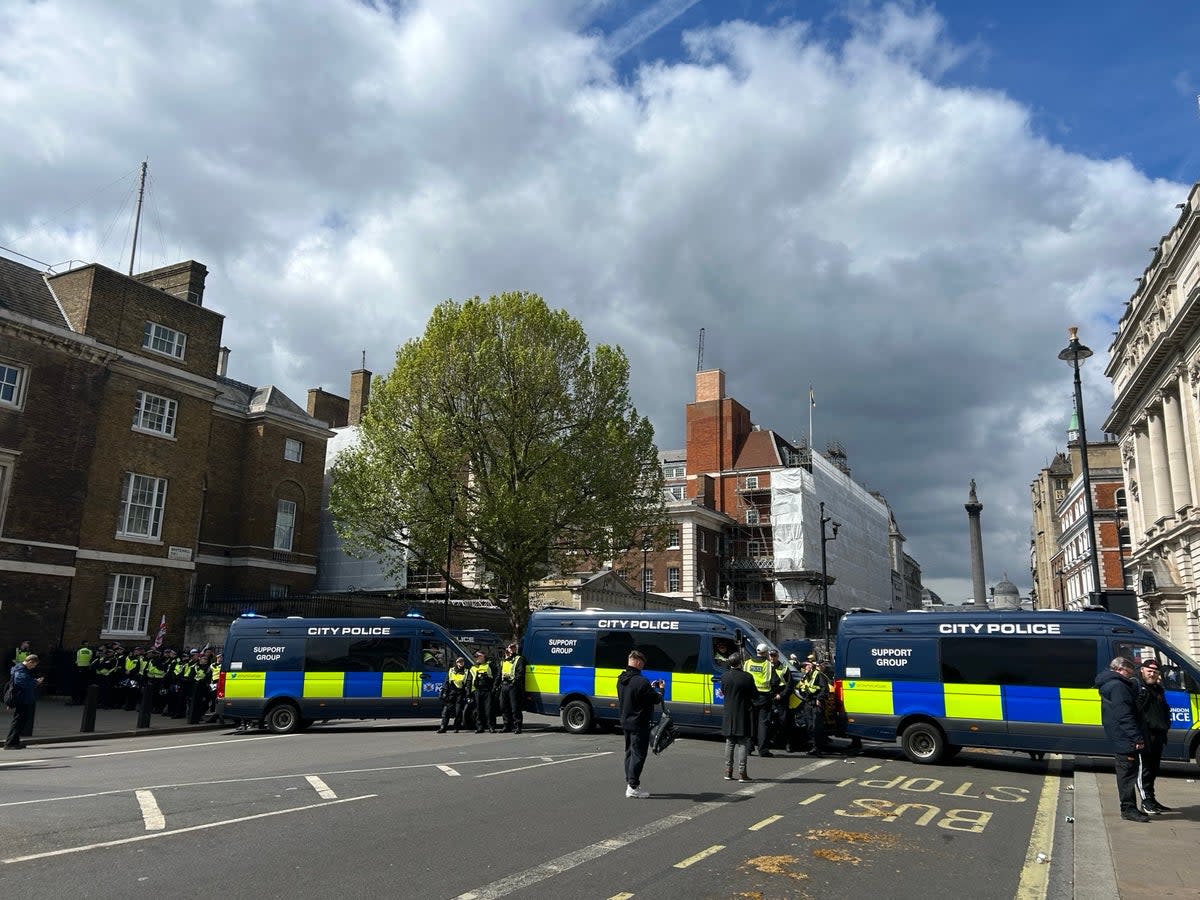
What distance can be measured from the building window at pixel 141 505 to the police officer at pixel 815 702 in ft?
75.7

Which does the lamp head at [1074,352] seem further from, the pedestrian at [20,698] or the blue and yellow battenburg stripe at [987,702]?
the pedestrian at [20,698]

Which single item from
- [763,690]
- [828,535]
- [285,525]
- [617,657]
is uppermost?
[828,535]

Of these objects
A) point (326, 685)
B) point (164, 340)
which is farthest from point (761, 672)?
point (164, 340)

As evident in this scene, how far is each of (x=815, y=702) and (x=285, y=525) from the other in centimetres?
3011

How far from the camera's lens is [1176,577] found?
3981cm

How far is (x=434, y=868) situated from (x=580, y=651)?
11.8 m

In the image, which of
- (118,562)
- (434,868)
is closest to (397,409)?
(118,562)

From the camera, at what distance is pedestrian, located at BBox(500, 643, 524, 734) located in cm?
1822

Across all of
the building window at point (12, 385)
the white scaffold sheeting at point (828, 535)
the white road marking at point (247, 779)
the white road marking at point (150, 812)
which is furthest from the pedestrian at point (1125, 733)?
the white scaffold sheeting at point (828, 535)

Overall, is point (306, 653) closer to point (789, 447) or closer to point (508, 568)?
point (508, 568)

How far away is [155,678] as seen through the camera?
20.8 metres

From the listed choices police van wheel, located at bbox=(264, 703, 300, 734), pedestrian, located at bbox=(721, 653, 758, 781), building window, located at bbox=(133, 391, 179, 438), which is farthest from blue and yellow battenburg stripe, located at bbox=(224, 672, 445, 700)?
building window, located at bbox=(133, 391, 179, 438)

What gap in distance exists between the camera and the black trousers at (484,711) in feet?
59.0

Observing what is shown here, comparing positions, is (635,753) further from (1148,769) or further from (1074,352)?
(1074,352)
